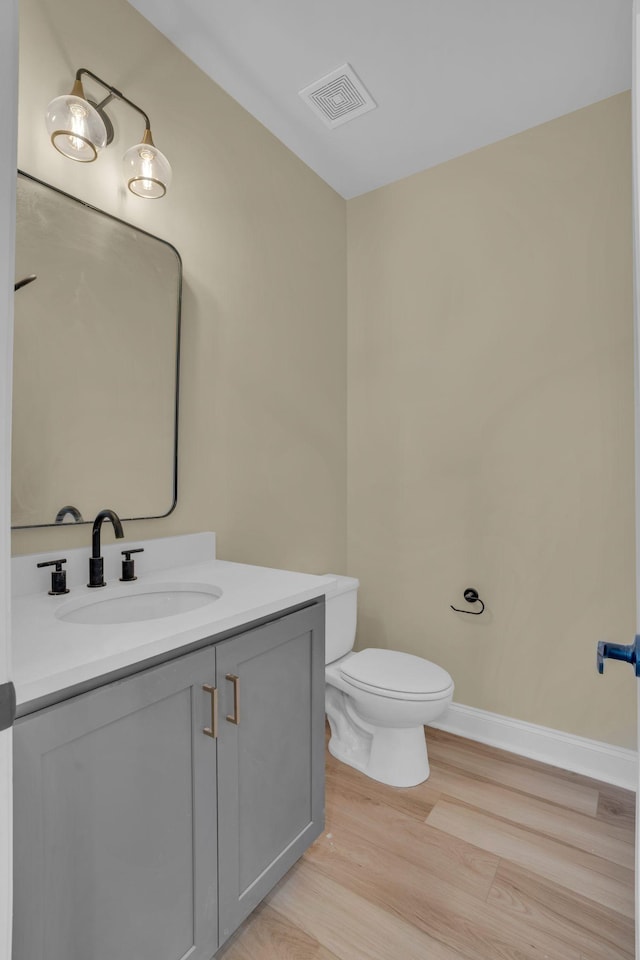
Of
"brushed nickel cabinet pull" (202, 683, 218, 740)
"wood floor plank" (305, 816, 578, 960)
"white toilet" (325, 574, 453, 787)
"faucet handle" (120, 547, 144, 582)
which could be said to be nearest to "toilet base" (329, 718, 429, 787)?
"white toilet" (325, 574, 453, 787)

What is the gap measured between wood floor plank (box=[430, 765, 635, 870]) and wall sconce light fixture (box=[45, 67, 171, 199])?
232cm

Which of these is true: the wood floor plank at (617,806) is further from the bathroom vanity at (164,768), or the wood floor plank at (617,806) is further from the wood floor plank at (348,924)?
the bathroom vanity at (164,768)

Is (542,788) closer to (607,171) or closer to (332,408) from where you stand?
(332,408)

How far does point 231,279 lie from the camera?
6.27 feet

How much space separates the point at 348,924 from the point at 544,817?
0.82 m

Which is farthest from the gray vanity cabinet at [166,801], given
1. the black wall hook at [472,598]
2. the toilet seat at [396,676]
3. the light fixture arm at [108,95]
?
the light fixture arm at [108,95]

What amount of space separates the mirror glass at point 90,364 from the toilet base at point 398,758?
1210mm

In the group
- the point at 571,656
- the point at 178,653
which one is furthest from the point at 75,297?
the point at 571,656

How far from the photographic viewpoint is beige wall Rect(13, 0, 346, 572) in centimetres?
139

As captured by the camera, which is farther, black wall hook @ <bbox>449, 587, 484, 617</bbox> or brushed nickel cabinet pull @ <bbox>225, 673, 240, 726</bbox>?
black wall hook @ <bbox>449, 587, 484, 617</bbox>

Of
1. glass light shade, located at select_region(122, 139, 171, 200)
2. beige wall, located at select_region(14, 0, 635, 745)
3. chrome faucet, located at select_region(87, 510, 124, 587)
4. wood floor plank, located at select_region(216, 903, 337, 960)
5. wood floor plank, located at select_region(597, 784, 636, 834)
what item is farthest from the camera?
beige wall, located at select_region(14, 0, 635, 745)

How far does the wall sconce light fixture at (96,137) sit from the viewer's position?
1.27 m

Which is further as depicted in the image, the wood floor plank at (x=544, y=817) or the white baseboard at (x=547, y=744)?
the white baseboard at (x=547, y=744)

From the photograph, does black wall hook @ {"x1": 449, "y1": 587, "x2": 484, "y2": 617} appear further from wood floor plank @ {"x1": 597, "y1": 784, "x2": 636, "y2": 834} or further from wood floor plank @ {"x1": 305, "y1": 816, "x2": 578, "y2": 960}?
wood floor plank @ {"x1": 305, "y1": 816, "x2": 578, "y2": 960}
